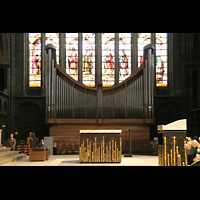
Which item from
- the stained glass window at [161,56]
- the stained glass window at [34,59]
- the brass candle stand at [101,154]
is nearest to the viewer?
the brass candle stand at [101,154]

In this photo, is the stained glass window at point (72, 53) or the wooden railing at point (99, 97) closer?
the wooden railing at point (99, 97)

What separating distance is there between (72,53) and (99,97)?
436cm

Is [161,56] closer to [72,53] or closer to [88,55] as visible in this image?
[88,55]

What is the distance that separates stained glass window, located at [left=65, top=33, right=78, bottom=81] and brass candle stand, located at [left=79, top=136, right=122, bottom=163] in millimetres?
10328

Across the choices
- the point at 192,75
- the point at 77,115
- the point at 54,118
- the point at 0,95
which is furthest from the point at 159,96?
the point at 0,95

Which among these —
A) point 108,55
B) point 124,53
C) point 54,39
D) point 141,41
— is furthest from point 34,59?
point 141,41

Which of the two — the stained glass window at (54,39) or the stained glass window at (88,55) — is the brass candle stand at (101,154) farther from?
the stained glass window at (54,39)

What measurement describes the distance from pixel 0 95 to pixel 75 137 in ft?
15.1

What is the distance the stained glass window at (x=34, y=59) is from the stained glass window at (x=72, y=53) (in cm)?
174

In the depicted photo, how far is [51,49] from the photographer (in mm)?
15656

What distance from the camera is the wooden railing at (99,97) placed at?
15.0 metres

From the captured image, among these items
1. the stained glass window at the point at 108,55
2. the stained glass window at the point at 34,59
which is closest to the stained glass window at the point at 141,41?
the stained glass window at the point at 108,55
